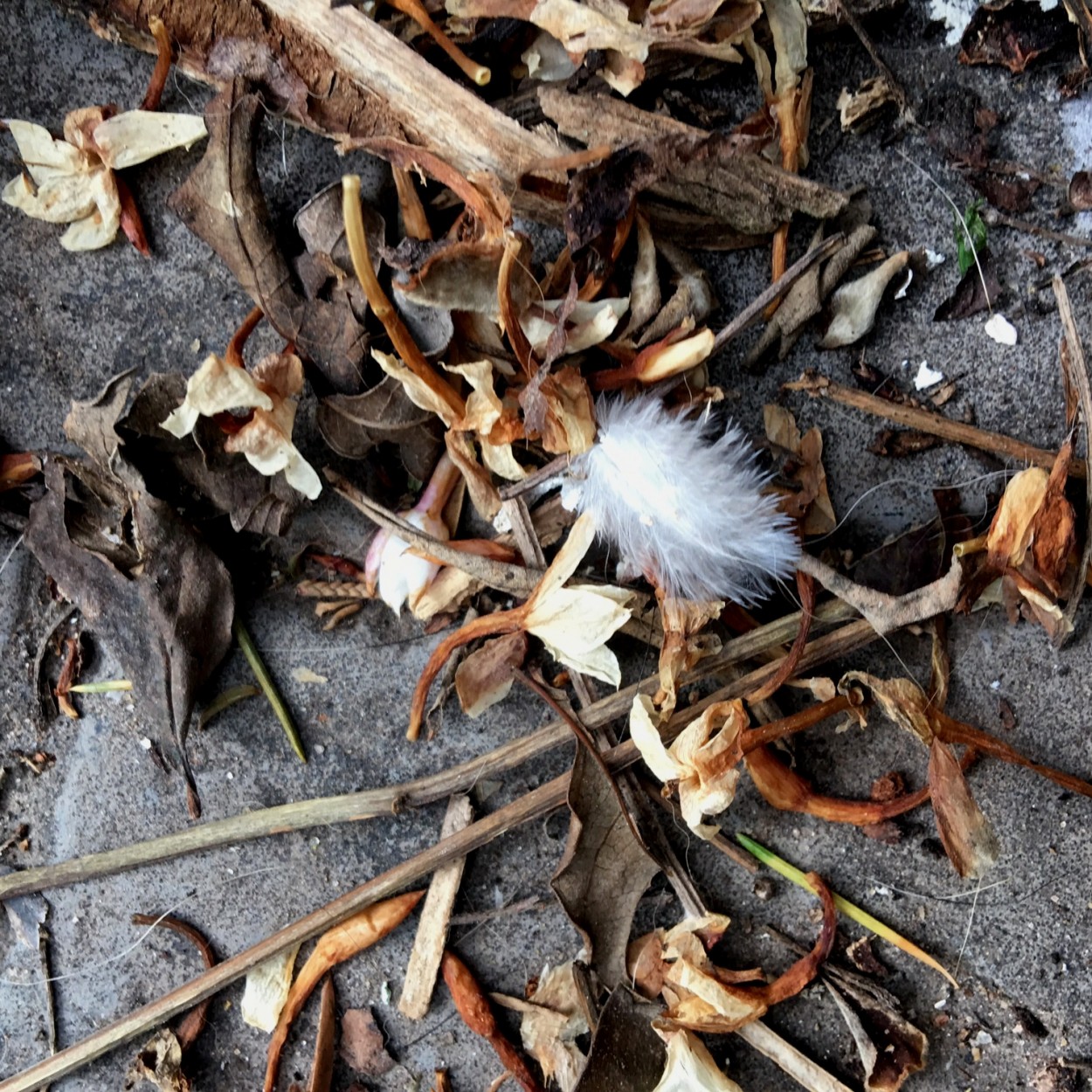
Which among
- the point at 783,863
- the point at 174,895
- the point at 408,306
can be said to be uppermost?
the point at 408,306

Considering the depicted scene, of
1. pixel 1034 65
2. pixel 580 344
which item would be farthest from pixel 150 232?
pixel 1034 65

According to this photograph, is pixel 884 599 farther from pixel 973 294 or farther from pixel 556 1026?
pixel 556 1026

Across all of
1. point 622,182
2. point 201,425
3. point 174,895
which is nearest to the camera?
point 622,182

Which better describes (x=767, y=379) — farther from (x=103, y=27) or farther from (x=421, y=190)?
(x=103, y=27)

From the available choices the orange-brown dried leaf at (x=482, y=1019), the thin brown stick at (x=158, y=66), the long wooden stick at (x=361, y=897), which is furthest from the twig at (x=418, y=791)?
the thin brown stick at (x=158, y=66)

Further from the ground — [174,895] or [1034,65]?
[1034,65]

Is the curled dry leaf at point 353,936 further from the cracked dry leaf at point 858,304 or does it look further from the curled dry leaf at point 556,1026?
the cracked dry leaf at point 858,304

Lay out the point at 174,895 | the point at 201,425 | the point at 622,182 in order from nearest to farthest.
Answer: the point at 622,182 → the point at 201,425 → the point at 174,895

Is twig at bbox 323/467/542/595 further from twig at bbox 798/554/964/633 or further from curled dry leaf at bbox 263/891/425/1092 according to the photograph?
curled dry leaf at bbox 263/891/425/1092
